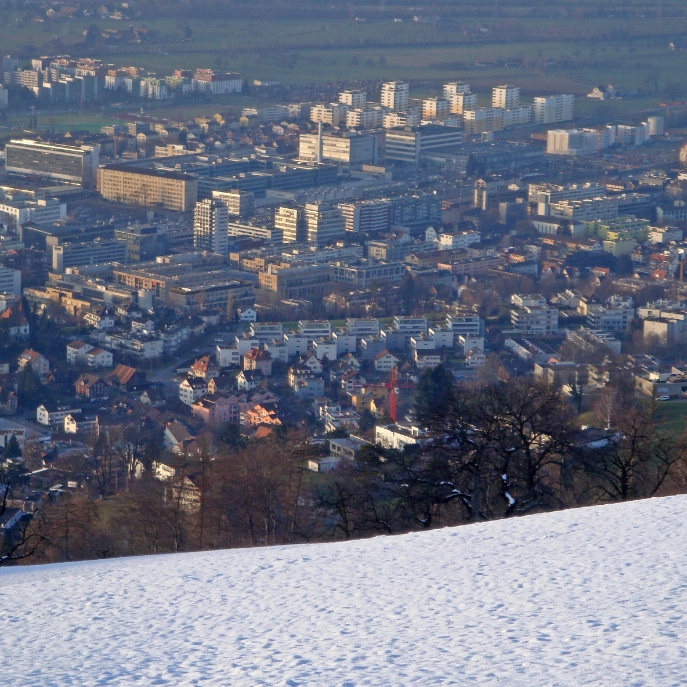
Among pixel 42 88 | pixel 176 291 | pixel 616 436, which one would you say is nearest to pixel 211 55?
pixel 42 88

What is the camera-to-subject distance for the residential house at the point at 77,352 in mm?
6898

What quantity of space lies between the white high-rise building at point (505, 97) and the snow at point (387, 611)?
13721 millimetres

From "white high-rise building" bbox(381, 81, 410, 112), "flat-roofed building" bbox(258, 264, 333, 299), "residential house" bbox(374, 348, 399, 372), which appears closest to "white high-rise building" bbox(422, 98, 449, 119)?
"white high-rise building" bbox(381, 81, 410, 112)

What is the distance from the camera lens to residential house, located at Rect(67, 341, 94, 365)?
6898 mm

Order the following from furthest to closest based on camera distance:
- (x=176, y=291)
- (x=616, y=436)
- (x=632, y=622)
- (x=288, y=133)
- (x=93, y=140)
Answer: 1. (x=288, y=133)
2. (x=93, y=140)
3. (x=176, y=291)
4. (x=616, y=436)
5. (x=632, y=622)

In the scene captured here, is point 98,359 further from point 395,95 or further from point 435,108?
point 395,95

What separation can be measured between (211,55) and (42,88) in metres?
3.37

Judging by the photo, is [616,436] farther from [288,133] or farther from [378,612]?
[288,133]

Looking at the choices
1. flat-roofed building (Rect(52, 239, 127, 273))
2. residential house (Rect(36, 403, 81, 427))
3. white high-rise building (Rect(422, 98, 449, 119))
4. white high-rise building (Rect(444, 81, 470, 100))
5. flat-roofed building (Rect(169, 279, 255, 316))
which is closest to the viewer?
residential house (Rect(36, 403, 81, 427))

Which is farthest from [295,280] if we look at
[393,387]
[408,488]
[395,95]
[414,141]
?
[395,95]

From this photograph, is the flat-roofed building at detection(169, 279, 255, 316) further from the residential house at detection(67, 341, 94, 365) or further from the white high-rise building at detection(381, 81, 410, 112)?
the white high-rise building at detection(381, 81, 410, 112)

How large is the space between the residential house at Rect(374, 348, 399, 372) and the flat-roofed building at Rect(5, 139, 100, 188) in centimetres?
600

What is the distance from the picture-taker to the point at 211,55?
18.9 meters

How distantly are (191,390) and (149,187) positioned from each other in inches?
213
